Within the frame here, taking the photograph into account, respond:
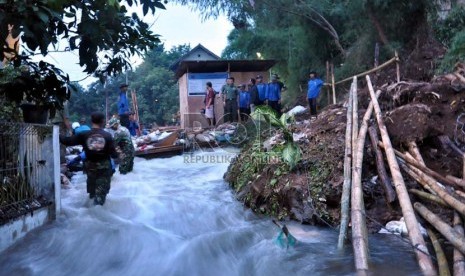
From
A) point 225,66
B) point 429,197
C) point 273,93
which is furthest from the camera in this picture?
point 225,66

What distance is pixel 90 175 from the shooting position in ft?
21.3

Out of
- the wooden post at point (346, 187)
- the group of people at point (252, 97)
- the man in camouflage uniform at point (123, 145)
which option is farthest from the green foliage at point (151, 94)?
the wooden post at point (346, 187)

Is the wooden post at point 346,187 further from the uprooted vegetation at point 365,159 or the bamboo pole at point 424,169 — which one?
the bamboo pole at point 424,169

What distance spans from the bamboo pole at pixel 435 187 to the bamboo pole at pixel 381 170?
11.2 inches

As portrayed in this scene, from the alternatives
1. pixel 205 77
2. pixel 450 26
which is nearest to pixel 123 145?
pixel 205 77

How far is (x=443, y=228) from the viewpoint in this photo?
4.21m

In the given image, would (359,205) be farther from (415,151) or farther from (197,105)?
(197,105)

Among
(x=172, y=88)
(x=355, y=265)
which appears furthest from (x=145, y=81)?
(x=355, y=265)

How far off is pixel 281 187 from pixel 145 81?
126 feet

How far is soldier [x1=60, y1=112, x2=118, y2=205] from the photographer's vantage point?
20.2 feet

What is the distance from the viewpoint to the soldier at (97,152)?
243 inches

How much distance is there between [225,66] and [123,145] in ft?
28.1

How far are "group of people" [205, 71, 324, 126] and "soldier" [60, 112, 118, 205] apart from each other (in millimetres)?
6398

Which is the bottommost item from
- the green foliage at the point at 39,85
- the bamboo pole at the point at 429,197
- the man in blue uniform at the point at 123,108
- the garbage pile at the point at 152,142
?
the bamboo pole at the point at 429,197
